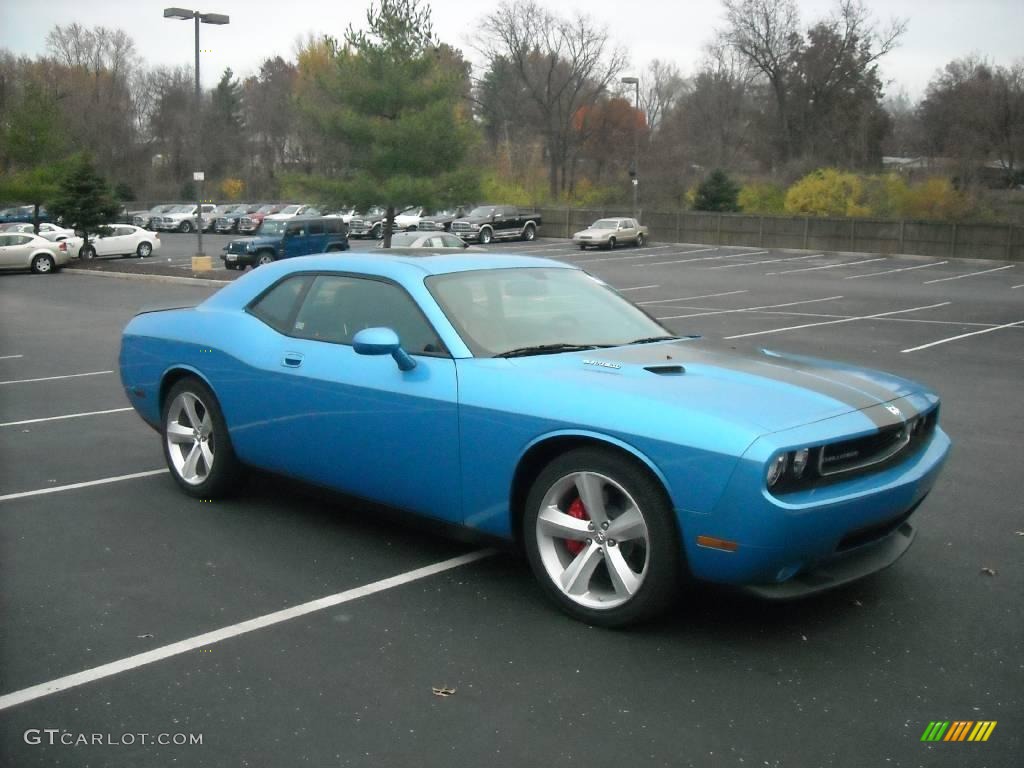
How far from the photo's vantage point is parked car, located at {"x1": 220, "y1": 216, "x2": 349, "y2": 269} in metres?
32.3

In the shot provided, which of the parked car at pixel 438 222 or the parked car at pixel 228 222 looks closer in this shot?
the parked car at pixel 438 222

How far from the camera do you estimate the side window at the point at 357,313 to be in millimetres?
5340

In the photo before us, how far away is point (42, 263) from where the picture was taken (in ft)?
108

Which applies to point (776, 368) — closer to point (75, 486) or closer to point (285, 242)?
point (75, 486)

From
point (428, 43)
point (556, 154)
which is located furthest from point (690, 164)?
point (428, 43)

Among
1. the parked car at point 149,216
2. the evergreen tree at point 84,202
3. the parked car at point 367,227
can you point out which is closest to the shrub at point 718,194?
the parked car at point 367,227

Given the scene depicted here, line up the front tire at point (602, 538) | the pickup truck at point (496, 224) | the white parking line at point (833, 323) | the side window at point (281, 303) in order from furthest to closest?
the pickup truck at point (496, 224)
the white parking line at point (833, 323)
the side window at point (281, 303)
the front tire at point (602, 538)

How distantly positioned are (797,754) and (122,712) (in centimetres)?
230

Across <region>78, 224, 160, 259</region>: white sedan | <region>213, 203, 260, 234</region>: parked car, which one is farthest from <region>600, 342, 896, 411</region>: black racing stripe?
<region>213, 203, 260, 234</region>: parked car

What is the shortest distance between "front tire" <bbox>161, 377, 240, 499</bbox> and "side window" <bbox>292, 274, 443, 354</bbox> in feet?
2.75

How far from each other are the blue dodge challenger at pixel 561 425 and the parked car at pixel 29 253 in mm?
28983

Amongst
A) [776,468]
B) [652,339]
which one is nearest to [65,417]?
[652,339]

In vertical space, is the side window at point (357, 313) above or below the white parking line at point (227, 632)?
above

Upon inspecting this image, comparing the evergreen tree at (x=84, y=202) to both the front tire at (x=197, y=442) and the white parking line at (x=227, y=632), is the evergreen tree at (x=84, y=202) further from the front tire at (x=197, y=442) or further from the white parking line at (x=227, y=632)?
the white parking line at (x=227, y=632)
